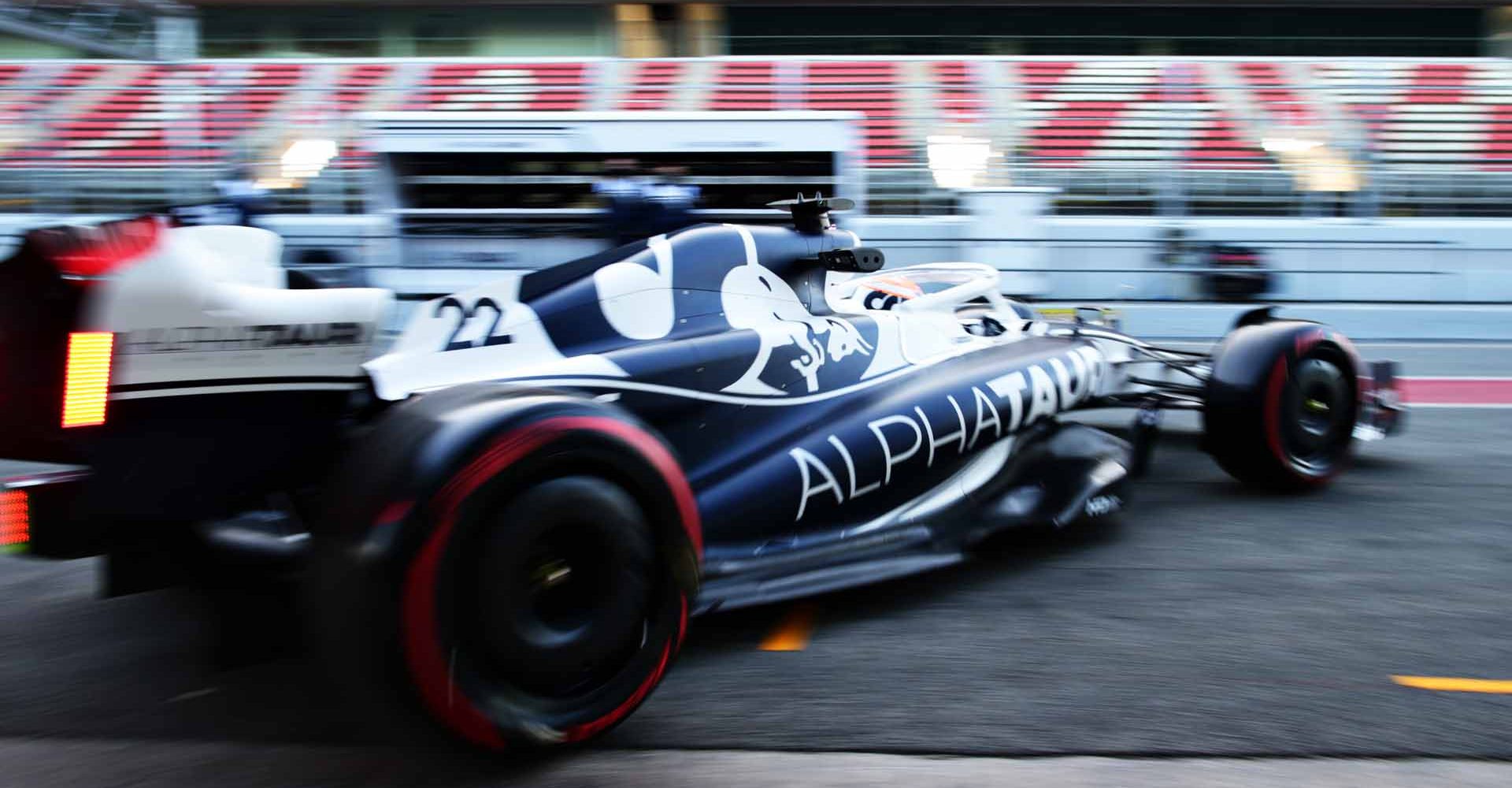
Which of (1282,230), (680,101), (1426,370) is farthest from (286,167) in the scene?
(1426,370)

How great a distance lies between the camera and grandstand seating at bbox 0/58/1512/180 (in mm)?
16609

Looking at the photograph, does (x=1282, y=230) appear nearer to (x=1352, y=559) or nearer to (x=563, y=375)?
(x=1352, y=559)

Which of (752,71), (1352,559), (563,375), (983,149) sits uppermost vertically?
(752,71)

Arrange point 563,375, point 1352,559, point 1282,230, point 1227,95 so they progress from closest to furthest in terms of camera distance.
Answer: point 563,375 < point 1352,559 < point 1282,230 < point 1227,95

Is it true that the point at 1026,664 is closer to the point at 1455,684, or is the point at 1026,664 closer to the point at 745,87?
the point at 1455,684

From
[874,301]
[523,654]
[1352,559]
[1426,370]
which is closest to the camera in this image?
[523,654]

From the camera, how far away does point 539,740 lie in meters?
2.51

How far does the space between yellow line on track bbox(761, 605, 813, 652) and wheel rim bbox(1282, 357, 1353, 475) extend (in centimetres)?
256

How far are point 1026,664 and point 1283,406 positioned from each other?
2433 millimetres

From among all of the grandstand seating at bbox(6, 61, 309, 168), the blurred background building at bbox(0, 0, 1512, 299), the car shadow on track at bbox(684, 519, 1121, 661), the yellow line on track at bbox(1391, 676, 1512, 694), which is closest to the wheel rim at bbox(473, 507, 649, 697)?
the car shadow on track at bbox(684, 519, 1121, 661)

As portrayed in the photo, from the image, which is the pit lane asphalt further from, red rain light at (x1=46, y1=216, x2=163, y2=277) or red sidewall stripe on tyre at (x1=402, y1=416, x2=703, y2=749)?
red rain light at (x1=46, y1=216, x2=163, y2=277)

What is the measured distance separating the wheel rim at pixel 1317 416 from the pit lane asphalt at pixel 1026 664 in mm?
552

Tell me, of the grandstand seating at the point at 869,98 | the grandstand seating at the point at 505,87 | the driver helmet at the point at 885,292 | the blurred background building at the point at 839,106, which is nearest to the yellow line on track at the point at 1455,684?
the driver helmet at the point at 885,292

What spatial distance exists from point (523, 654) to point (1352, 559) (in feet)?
10.1
